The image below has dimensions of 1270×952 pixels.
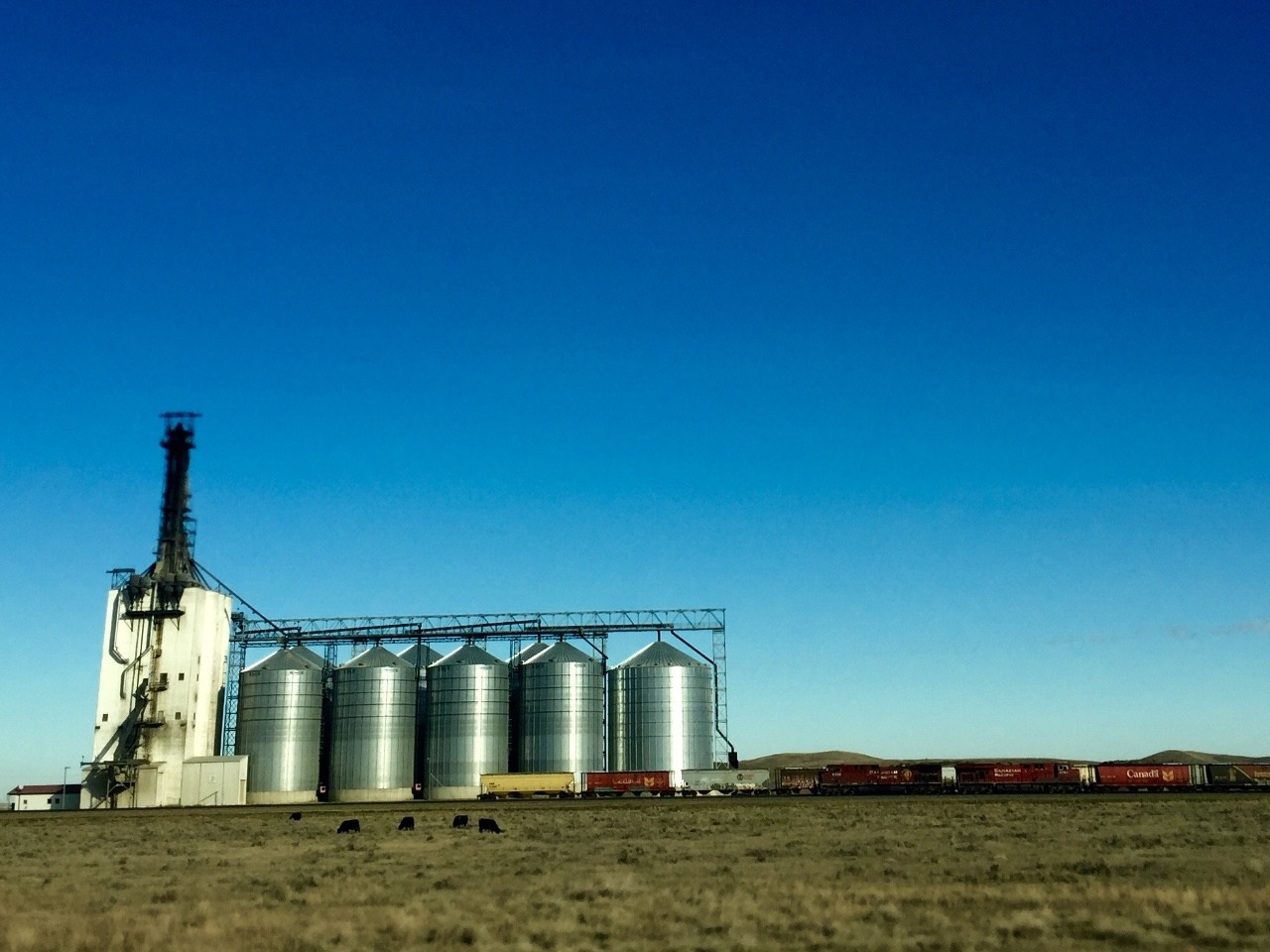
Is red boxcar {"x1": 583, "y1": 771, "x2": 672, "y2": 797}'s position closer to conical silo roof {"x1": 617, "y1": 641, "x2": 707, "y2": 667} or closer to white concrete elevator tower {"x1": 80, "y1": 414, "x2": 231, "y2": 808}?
conical silo roof {"x1": 617, "y1": 641, "x2": 707, "y2": 667}

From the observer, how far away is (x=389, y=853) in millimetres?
40562

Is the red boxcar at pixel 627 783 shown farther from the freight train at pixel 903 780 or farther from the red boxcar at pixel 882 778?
the red boxcar at pixel 882 778

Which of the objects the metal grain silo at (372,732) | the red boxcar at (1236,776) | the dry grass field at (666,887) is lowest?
the dry grass field at (666,887)

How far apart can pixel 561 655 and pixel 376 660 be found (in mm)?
19121

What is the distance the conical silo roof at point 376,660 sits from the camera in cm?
11469

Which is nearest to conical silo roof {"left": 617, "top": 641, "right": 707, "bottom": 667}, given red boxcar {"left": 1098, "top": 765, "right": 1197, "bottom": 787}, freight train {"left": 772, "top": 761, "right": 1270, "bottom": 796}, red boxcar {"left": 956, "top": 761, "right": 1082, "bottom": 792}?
freight train {"left": 772, "top": 761, "right": 1270, "bottom": 796}

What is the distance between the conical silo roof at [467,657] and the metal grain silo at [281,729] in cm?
1276

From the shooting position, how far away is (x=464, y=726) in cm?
11106

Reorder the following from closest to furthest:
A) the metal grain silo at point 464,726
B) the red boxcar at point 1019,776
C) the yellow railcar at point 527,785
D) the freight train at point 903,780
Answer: the freight train at point 903,780
the red boxcar at point 1019,776
the yellow railcar at point 527,785
the metal grain silo at point 464,726

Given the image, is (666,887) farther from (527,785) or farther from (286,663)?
(286,663)

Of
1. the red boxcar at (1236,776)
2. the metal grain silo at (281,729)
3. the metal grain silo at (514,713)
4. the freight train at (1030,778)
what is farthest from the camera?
the metal grain silo at (514,713)

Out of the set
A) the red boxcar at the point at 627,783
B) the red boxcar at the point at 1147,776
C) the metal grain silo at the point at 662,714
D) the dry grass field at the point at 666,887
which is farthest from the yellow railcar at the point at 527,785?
the red boxcar at the point at 1147,776

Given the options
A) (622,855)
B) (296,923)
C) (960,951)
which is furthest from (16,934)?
(622,855)

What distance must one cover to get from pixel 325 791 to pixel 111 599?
89.2 feet
